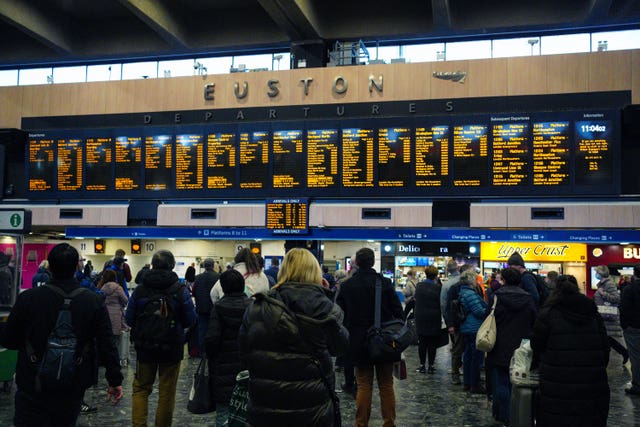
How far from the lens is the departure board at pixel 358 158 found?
39.9 ft

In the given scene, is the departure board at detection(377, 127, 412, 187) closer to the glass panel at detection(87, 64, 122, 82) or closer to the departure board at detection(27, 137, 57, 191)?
the departure board at detection(27, 137, 57, 191)

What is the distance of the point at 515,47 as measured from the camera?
1461 centimetres

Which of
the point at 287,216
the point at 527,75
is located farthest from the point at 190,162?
the point at 527,75

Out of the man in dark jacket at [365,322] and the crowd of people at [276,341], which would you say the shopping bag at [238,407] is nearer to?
the crowd of people at [276,341]

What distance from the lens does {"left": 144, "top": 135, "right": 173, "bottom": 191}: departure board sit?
1328cm

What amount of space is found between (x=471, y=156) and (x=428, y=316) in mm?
4130

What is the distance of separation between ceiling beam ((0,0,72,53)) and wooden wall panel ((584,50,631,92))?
42.5 feet

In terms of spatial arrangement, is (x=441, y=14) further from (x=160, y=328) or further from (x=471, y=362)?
(x=160, y=328)

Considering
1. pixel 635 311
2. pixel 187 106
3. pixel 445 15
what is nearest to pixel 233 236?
pixel 187 106

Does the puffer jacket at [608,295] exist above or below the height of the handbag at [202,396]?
above

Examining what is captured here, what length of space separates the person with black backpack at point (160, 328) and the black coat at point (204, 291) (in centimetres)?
384

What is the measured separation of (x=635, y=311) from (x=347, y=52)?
908cm

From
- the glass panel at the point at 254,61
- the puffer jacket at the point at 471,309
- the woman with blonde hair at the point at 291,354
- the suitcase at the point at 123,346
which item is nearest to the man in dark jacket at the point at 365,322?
the woman with blonde hair at the point at 291,354

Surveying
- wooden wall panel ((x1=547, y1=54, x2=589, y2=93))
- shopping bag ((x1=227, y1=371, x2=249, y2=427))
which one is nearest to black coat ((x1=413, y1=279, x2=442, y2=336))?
shopping bag ((x1=227, y1=371, x2=249, y2=427))
